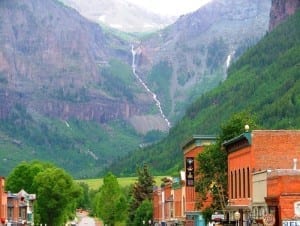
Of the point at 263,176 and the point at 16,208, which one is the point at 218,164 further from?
the point at 16,208

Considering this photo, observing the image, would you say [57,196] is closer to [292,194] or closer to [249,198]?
[249,198]

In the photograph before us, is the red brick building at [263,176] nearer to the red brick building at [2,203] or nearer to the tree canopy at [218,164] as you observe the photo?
the tree canopy at [218,164]

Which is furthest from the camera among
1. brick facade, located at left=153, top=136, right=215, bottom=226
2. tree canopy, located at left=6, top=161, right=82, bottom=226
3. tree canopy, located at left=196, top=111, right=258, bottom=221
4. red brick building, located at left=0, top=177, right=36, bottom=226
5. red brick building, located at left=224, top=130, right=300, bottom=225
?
tree canopy, located at left=6, top=161, right=82, bottom=226

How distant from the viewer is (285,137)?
75.2 m

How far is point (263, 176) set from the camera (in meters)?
68.6

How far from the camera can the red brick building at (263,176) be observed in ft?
203

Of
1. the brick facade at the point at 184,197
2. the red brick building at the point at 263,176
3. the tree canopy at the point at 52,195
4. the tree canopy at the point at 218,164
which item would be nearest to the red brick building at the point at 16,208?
the tree canopy at the point at 52,195

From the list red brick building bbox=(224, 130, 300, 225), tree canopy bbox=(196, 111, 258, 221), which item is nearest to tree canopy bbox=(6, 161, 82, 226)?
tree canopy bbox=(196, 111, 258, 221)

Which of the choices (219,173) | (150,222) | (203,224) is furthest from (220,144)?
(150,222)

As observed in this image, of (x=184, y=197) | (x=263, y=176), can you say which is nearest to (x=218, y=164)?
(x=263, y=176)

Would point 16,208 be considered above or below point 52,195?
below

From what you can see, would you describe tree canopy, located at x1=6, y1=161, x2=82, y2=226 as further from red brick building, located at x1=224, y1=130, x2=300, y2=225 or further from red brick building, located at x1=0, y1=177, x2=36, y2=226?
red brick building, located at x1=224, y1=130, x2=300, y2=225

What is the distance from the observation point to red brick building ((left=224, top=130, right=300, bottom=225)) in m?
61.8

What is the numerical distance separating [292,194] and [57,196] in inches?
4462
